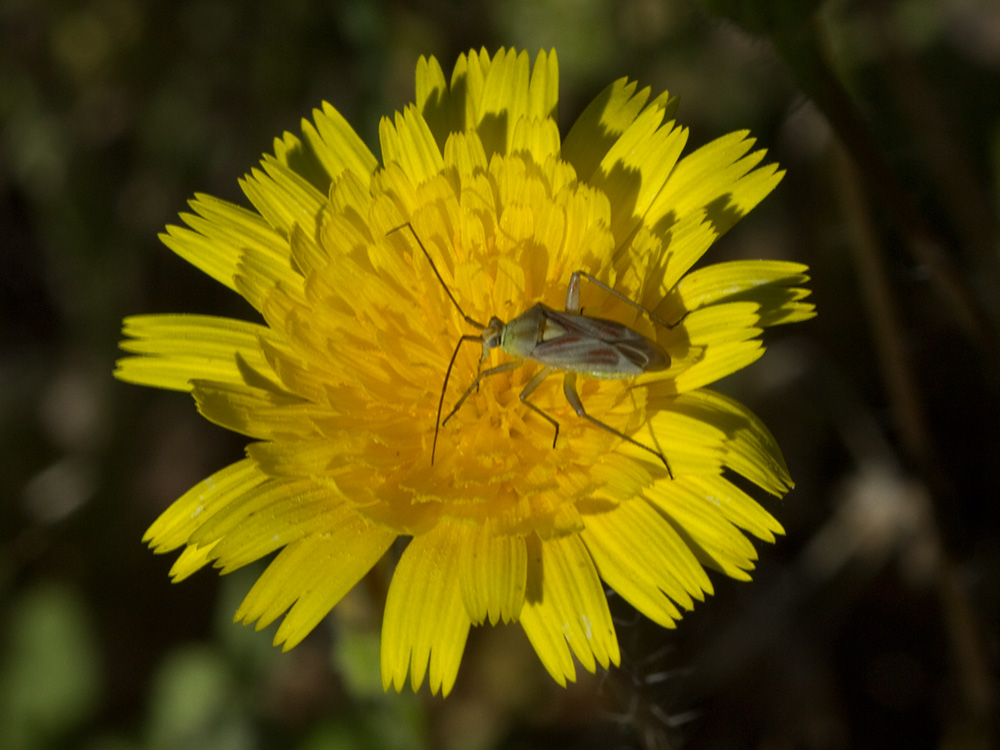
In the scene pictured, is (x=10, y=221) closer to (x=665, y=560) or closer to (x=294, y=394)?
(x=294, y=394)

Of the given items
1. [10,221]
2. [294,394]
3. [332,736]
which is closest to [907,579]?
[332,736]

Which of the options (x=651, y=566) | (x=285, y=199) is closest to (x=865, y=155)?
(x=651, y=566)

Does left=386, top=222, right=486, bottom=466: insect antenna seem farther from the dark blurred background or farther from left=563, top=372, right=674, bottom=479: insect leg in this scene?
the dark blurred background

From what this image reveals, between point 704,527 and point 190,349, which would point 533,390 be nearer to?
point 704,527

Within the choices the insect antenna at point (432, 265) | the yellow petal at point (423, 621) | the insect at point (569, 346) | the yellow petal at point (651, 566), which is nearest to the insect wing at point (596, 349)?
the insect at point (569, 346)

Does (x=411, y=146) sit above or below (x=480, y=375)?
above

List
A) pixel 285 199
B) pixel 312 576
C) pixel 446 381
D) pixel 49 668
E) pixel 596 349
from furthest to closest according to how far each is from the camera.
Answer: pixel 49 668, pixel 285 199, pixel 446 381, pixel 596 349, pixel 312 576
